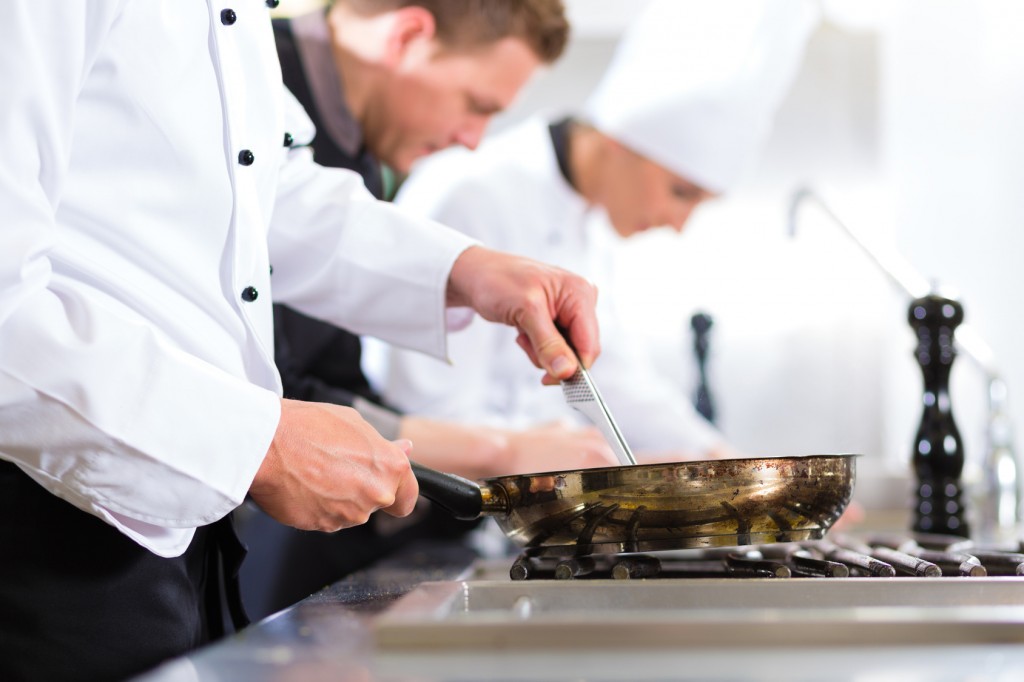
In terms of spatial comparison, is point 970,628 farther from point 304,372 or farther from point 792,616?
→ point 304,372

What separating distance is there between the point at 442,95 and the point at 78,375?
3.80 feet

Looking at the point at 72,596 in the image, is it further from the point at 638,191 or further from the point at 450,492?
the point at 638,191

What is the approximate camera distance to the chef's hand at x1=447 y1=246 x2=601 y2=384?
87 centimetres

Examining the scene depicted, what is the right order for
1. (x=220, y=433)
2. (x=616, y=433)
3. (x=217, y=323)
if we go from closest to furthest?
1. (x=220, y=433)
2. (x=217, y=323)
3. (x=616, y=433)

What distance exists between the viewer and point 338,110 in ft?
5.21

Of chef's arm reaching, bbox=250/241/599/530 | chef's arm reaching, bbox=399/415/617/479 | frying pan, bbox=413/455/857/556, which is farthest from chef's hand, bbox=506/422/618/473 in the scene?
chef's arm reaching, bbox=250/241/599/530

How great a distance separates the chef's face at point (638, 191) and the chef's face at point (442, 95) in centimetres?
66

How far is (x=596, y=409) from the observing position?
2.75 feet

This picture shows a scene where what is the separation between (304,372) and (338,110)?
41 centimetres

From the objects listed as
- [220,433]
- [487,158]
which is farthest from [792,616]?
A: [487,158]

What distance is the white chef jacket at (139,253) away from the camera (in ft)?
1.85

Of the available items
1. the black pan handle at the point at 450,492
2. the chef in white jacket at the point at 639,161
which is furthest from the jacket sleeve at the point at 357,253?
the chef in white jacket at the point at 639,161

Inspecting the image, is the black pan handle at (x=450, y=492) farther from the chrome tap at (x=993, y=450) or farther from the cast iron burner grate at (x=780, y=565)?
the chrome tap at (x=993, y=450)

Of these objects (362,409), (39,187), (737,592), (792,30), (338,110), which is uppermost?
(792,30)
